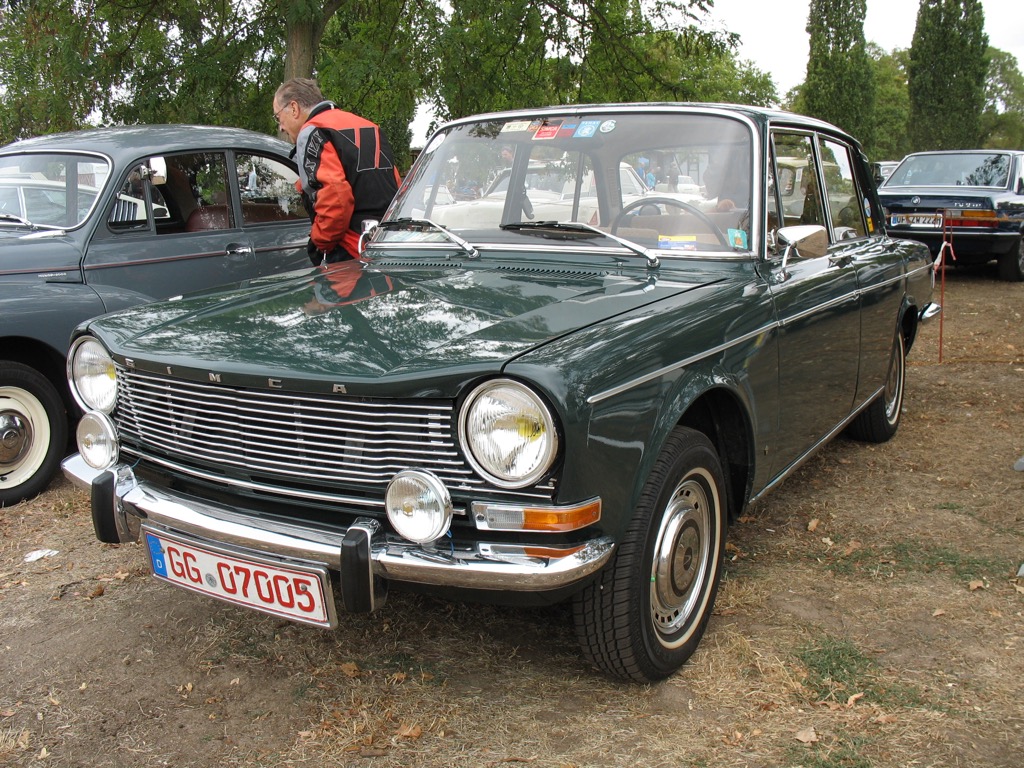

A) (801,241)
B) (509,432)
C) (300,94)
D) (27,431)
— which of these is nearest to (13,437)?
(27,431)

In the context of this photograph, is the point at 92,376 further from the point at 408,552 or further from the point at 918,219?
the point at 918,219

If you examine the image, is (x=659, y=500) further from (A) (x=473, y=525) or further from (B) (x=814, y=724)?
(B) (x=814, y=724)

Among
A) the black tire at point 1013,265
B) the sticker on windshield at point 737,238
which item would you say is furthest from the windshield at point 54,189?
the black tire at point 1013,265

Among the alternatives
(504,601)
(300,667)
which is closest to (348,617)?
(300,667)

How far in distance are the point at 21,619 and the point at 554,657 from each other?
2.00m

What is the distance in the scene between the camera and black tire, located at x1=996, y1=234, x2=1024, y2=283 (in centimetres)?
1153

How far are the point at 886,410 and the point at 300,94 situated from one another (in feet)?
12.5

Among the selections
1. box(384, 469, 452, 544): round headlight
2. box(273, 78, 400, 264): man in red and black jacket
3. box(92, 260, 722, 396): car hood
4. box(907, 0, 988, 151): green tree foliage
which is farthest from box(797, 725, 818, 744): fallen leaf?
box(907, 0, 988, 151): green tree foliage

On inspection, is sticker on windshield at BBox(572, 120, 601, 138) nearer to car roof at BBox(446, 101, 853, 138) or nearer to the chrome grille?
car roof at BBox(446, 101, 853, 138)

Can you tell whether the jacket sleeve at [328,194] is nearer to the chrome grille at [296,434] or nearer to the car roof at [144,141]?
the car roof at [144,141]

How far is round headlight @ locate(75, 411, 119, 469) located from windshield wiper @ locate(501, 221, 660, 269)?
1.62m

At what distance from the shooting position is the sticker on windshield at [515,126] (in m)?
3.84

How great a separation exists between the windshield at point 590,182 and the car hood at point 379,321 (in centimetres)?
23

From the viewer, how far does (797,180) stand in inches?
150
